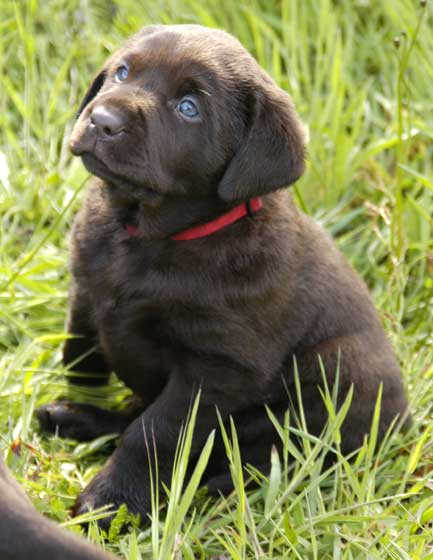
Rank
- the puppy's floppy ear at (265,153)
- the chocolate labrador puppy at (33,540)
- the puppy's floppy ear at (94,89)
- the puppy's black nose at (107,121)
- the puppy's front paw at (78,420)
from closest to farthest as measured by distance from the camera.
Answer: the chocolate labrador puppy at (33,540)
the puppy's black nose at (107,121)
the puppy's floppy ear at (265,153)
the puppy's floppy ear at (94,89)
the puppy's front paw at (78,420)

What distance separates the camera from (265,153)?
2.65m

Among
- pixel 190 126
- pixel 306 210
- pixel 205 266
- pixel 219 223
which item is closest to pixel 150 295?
pixel 205 266

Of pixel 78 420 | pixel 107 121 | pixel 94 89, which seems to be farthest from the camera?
pixel 78 420

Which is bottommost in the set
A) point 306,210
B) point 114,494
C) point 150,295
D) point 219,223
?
point 114,494

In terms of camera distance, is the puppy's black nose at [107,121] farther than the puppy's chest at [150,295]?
No

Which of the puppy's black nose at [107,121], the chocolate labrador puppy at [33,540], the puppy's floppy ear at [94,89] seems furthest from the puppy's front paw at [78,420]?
the chocolate labrador puppy at [33,540]

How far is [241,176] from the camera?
261 centimetres

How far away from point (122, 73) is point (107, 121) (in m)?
0.32

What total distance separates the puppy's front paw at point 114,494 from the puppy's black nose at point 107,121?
3.10 feet

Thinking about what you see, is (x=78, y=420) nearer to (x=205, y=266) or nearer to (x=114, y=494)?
(x=114, y=494)

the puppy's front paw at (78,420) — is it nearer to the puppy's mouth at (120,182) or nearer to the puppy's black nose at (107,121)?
the puppy's mouth at (120,182)

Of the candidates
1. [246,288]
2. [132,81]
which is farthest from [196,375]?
[132,81]

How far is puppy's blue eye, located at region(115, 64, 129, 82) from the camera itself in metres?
2.74

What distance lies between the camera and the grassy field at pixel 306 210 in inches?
103
